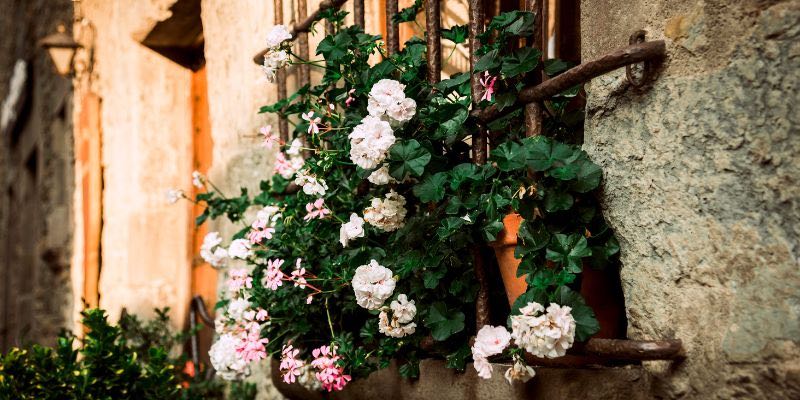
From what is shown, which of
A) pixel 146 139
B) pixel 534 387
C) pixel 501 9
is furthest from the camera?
pixel 146 139

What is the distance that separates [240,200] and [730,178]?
199 centimetres

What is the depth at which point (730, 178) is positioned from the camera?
54.5 inches

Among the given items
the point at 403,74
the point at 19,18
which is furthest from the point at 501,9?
the point at 19,18

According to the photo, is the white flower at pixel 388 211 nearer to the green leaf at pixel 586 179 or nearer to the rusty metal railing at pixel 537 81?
the rusty metal railing at pixel 537 81

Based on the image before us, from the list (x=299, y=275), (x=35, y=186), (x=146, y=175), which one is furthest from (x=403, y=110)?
(x=35, y=186)

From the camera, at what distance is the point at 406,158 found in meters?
1.91

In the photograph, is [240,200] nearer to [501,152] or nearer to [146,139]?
[501,152]

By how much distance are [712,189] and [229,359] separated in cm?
161

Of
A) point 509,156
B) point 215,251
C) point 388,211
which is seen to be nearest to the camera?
point 509,156

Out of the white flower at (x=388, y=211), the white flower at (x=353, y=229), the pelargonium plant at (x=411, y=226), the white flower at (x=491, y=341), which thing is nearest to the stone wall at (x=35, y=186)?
the pelargonium plant at (x=411, y=226)

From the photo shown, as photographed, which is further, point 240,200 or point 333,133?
point 240,200

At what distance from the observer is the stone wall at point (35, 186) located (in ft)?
19.3

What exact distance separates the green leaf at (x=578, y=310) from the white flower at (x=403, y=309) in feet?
1.63

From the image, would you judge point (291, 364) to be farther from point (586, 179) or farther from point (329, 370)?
point (586, 179)
